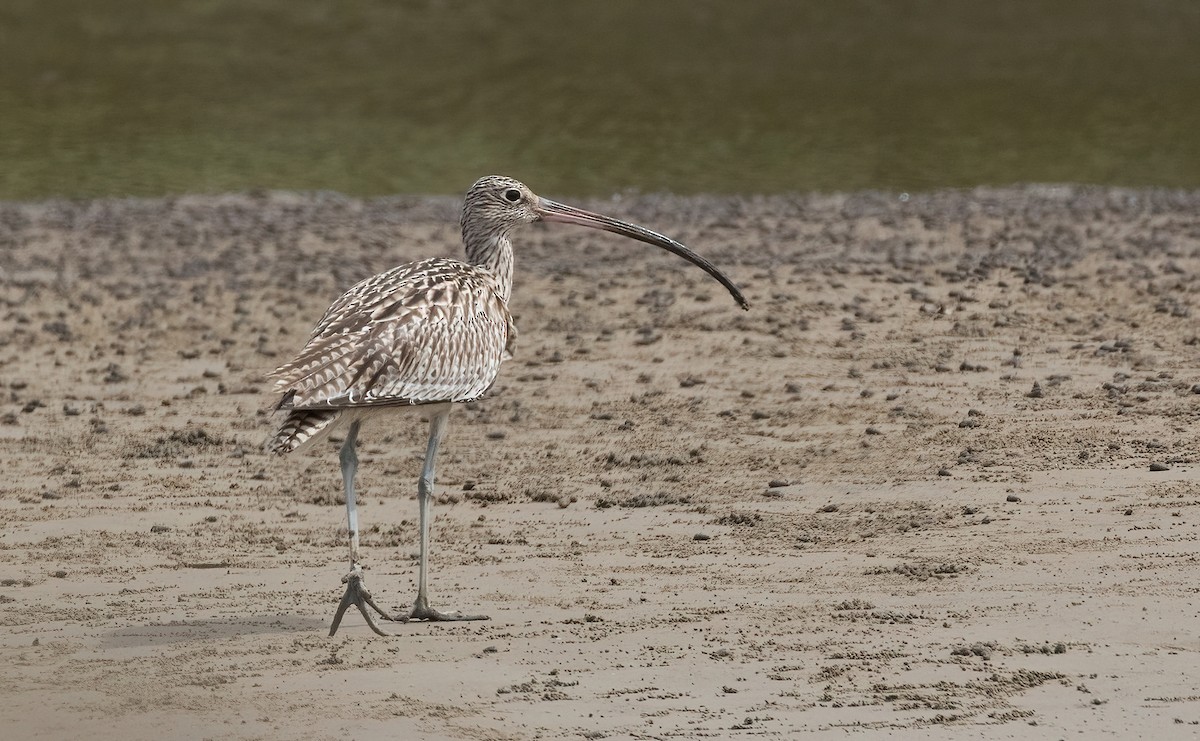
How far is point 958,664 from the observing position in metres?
6.21

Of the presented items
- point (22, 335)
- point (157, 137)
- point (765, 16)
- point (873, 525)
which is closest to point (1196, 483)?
point (873, 525)

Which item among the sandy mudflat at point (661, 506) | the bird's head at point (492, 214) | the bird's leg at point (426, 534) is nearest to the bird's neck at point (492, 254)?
the bird's head at point (492, 214)

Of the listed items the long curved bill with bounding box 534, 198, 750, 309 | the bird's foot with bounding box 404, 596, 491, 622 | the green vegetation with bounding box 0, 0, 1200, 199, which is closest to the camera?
the bird's foot with bounding box 404, 596, 491, 622

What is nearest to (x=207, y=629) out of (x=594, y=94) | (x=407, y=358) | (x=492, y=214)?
(x=407, y=358)

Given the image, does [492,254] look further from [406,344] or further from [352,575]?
[352,575]

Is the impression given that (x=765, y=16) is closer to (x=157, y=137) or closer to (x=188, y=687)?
(x=157, y=137)

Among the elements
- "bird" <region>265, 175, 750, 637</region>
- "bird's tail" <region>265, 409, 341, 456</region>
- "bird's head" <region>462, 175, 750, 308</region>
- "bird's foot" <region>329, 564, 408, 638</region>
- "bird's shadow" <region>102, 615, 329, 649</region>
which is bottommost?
"bird's shadow" <region>102, 615, 329, 649</region>

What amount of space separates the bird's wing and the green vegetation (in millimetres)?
13442

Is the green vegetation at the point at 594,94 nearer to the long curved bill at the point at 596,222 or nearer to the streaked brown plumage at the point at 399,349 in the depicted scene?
the long curved bill at the point at 596,222

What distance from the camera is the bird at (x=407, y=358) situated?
701 centimetres

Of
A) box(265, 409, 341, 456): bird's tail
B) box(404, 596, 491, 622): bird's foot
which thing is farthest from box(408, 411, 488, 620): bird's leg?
box(265, 409, 341, 456): bird's tail

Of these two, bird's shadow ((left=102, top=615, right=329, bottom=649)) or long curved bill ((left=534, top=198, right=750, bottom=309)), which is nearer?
bird's shadow ((left=102, top=615, right=329, bottom=649))

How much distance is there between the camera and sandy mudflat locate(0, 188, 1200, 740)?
615 centimetres

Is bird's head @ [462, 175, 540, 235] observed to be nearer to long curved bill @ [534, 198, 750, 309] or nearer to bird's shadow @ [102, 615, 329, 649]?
long curved bill @ [534, 198, 750, 309]
